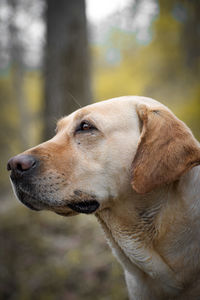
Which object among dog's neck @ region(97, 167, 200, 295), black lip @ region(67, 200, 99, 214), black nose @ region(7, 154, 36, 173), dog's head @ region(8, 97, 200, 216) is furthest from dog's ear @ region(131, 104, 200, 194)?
black nose @ region(7, 154, 36, 173)

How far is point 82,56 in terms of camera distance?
6172 millimetres

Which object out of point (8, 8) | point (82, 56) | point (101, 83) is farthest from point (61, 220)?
point (101, 83)

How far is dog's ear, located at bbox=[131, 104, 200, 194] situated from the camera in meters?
2.06

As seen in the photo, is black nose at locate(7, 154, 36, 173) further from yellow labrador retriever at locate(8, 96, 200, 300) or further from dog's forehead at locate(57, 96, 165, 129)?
dog's forehead at locate(57, 96, 165, 129)

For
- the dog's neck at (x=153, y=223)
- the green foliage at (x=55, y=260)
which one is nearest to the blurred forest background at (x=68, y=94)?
the green foliage at (x=55, y=260)

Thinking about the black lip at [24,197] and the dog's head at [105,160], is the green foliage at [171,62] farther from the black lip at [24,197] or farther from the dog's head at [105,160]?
the black lip at [24,197]

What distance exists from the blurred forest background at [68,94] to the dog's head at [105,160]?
2299 mm

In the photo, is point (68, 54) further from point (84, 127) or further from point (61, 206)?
point (61, 206)

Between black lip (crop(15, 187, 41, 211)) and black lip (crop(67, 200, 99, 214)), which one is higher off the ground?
black lip (crop(15, 187, 41, 211))

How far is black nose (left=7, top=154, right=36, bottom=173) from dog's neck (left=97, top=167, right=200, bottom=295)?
727mm

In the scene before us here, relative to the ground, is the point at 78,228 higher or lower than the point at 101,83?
lower

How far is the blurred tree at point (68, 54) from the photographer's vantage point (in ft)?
20.0

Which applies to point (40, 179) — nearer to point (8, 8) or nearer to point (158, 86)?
point (158, 86)

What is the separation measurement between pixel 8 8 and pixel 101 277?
9.75m
